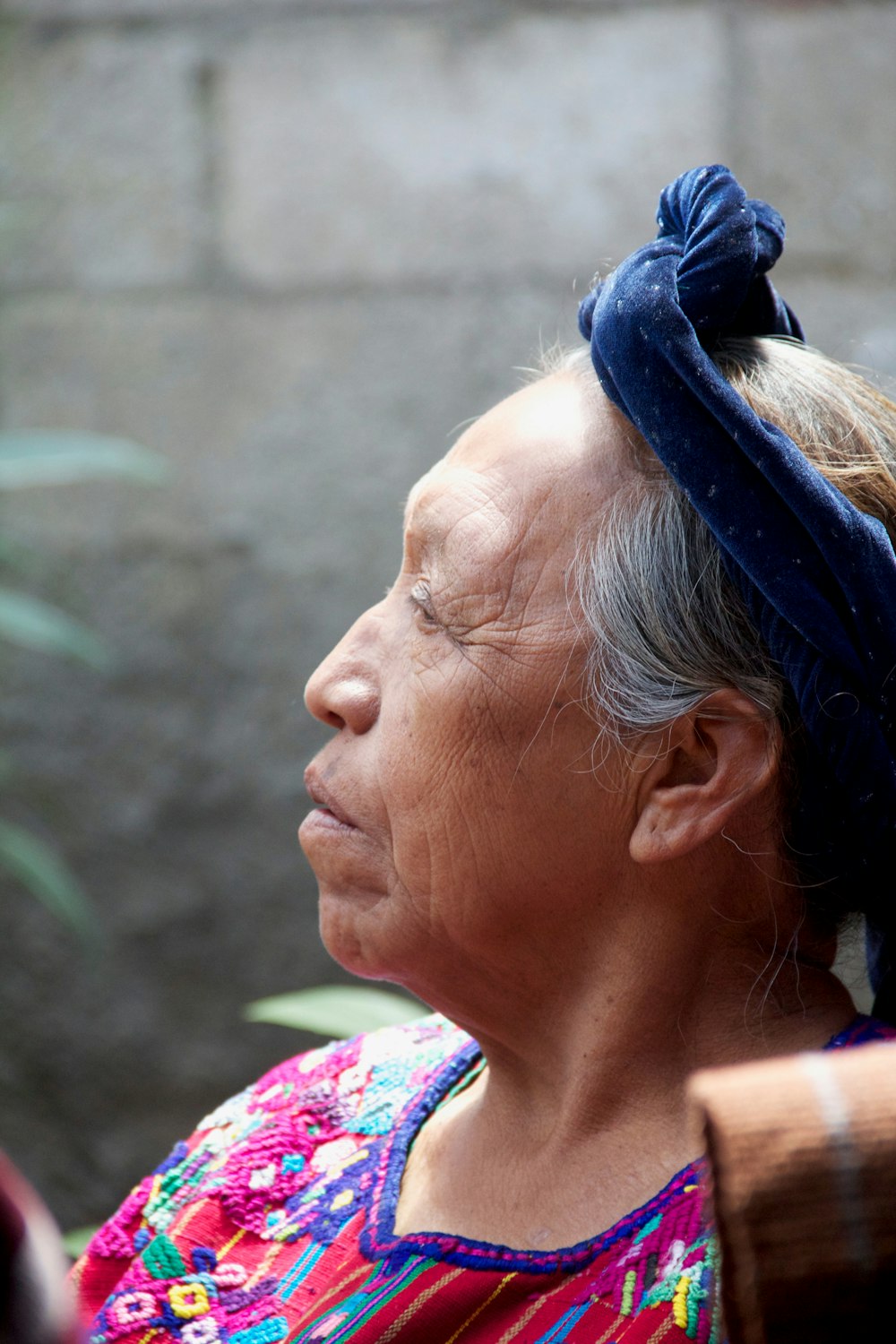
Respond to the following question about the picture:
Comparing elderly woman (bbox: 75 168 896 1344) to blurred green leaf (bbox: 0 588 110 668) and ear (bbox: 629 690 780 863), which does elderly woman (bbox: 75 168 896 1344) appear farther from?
blurred green leaf (bbox: 0 588 110 668)

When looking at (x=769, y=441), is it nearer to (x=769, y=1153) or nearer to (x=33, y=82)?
(x=769, y=1153)

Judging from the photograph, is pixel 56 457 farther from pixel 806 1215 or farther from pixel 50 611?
pixel 806 1215

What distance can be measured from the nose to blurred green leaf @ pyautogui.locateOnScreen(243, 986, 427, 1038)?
624 mm

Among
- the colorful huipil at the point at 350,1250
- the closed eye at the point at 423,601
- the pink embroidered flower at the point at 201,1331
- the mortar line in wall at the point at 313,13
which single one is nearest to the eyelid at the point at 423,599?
the closed eye at the point at 423,601

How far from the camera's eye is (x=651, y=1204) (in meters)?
0.96

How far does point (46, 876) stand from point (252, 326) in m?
1.12

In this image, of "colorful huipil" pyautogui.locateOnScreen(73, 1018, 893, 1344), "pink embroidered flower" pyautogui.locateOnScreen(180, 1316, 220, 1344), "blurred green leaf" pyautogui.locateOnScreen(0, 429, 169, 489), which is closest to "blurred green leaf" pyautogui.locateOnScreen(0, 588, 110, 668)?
"blurred green leaf" pyautogui.locateOnScreen(0, 429, 169, 489)

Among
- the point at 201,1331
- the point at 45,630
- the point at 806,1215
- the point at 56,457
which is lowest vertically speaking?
the point at 201,1331

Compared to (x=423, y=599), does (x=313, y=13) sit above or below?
above

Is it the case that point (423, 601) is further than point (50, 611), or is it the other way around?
point (50, 611)

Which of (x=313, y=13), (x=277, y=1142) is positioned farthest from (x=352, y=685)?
(x=313, y=13)

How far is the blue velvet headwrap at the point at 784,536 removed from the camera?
941 millimetres

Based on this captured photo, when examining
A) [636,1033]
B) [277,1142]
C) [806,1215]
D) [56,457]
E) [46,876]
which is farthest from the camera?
[46,876]

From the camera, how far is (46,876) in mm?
2328
